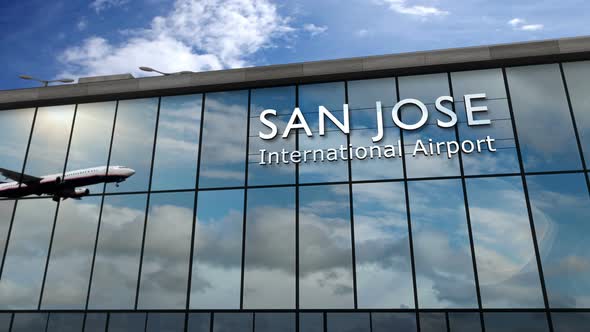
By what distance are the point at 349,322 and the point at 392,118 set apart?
8.69 meters

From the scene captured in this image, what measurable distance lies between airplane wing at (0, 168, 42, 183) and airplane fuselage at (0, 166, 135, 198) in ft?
0.52

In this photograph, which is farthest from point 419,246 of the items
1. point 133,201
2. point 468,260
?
point 133,201

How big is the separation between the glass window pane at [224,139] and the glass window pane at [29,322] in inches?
342

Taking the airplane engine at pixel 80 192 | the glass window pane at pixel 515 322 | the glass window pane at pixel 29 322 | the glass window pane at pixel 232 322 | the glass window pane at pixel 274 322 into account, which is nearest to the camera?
the glass window pane at pixel 515 322

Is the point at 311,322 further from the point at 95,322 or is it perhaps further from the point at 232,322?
the point at 95,322

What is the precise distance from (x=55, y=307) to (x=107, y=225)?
394 cm

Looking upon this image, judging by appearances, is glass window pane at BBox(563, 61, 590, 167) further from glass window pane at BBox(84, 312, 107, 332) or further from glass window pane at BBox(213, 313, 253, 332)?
glass window pane at BBox(84, 312, 107, 332)

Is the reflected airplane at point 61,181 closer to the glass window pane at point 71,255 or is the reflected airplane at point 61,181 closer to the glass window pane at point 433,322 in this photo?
the glass window pane at point 71,255

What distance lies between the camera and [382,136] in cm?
2022

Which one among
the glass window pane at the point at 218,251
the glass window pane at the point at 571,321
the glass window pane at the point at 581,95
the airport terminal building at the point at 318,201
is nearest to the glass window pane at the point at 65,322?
the airport terminal building at the point at 318,201

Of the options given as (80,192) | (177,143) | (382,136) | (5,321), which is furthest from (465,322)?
(5,321)

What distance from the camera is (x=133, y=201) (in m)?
21.0

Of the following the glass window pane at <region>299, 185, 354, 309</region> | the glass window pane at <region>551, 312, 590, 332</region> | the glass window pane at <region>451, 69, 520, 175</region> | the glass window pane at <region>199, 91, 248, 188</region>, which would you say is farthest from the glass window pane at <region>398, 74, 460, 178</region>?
the glass window pane at <region>199, 91, 248, 188</region>

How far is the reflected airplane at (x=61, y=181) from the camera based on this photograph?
70.5 feet
